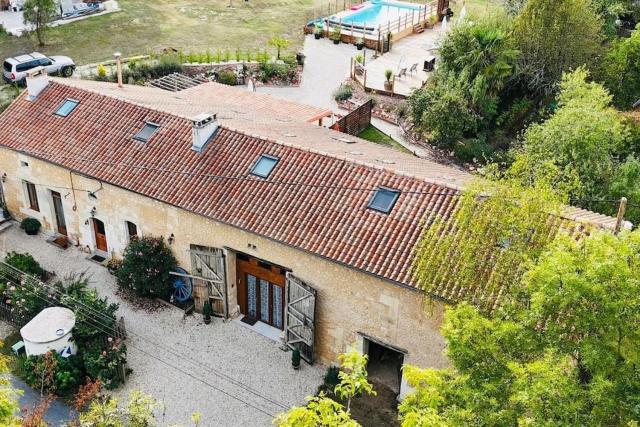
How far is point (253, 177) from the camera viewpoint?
78.4 ft

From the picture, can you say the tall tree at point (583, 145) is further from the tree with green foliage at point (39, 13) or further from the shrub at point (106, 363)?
the tree with green foliage at point (39, 13)

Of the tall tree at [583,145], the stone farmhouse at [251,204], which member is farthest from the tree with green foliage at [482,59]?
the stone farmhouse at [251,204]

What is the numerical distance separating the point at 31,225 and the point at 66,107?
5190 millimetres

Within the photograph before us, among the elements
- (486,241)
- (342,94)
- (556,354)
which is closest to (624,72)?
(342,94)

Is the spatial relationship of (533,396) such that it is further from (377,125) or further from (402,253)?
(377,125)

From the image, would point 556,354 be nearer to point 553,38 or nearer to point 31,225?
point 31,225

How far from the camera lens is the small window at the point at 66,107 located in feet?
92.9

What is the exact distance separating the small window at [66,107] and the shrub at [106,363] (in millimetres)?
10303

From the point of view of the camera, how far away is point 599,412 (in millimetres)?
12586

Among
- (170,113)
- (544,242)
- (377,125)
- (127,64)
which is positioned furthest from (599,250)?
(127,64)

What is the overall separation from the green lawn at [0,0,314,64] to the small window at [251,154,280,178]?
91.4ft

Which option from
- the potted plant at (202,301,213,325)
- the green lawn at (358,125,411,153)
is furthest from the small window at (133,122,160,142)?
the green lawn at (358,125,411,153)

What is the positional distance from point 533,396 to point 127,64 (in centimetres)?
3867

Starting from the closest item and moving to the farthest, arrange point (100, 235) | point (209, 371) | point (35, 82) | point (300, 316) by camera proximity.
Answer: point (300, 316) < point (209, 371) < point (100, 235) < point (35, 82)
